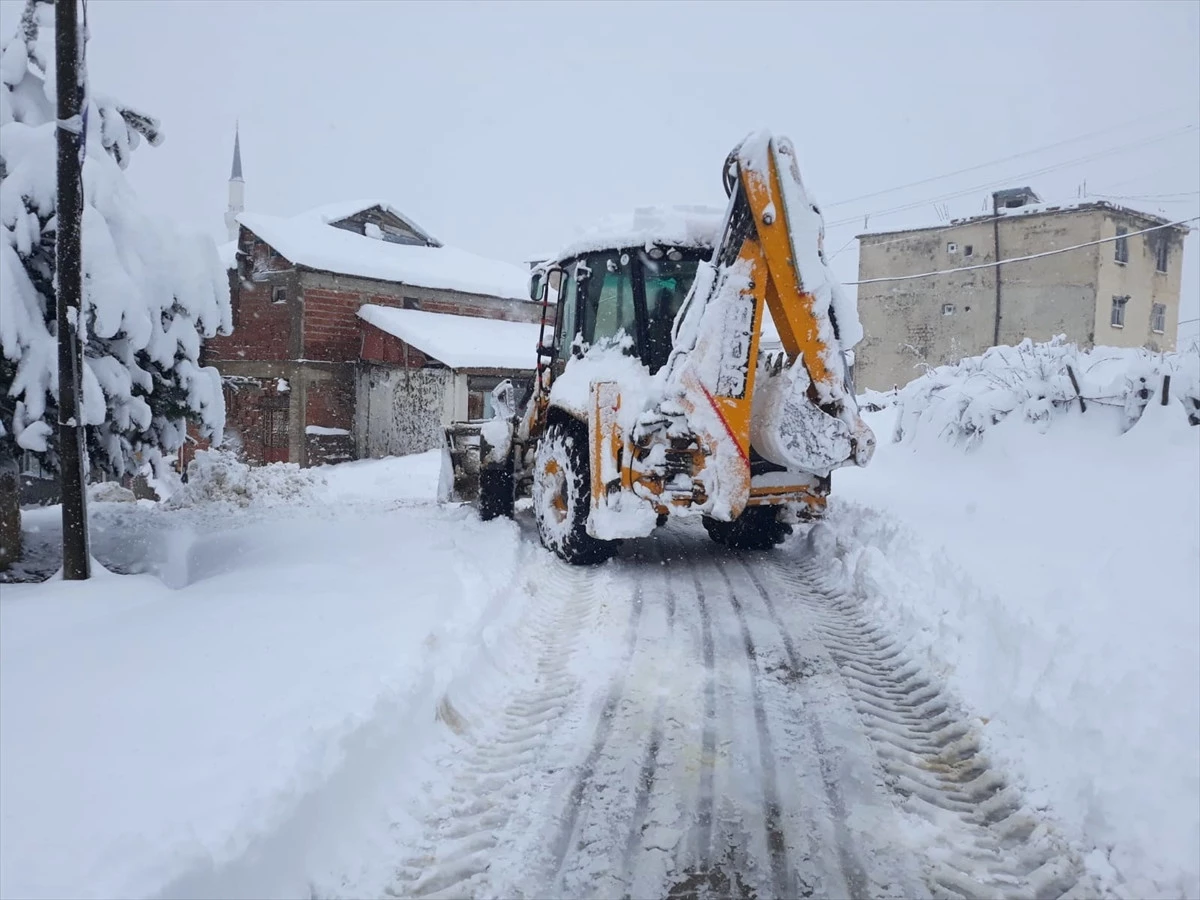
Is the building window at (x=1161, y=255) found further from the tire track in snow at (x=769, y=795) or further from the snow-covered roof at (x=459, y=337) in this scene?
the tire track in snow at (x=769, y=795)

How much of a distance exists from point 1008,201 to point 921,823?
3098 centimetres

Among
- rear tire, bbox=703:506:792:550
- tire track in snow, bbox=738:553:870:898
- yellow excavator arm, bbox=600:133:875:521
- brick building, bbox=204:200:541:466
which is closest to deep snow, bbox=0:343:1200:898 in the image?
tire track in snow, bbox=738:553:870:898

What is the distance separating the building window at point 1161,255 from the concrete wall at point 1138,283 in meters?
0.07

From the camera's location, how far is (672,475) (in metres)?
5.75

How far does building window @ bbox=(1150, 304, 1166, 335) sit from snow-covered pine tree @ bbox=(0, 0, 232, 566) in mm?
31445

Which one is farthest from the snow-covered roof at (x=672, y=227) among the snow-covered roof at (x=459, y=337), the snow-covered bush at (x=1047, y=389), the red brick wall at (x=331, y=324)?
the red brick wall at (x=331, y=324)

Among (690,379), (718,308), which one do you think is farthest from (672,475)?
(718,308)

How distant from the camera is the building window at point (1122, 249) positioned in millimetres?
26266

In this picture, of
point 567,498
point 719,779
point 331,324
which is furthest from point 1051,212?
point 719,779

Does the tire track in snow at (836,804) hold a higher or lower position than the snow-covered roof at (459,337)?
lower

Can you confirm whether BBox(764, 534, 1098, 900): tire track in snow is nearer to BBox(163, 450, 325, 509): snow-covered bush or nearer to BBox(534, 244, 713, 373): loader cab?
BBox(534, 244, 713, 373): loader cab

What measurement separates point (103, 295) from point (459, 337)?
15.5 m

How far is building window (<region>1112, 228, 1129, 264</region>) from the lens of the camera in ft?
86.2

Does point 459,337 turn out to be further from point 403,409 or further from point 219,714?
point 219,714
